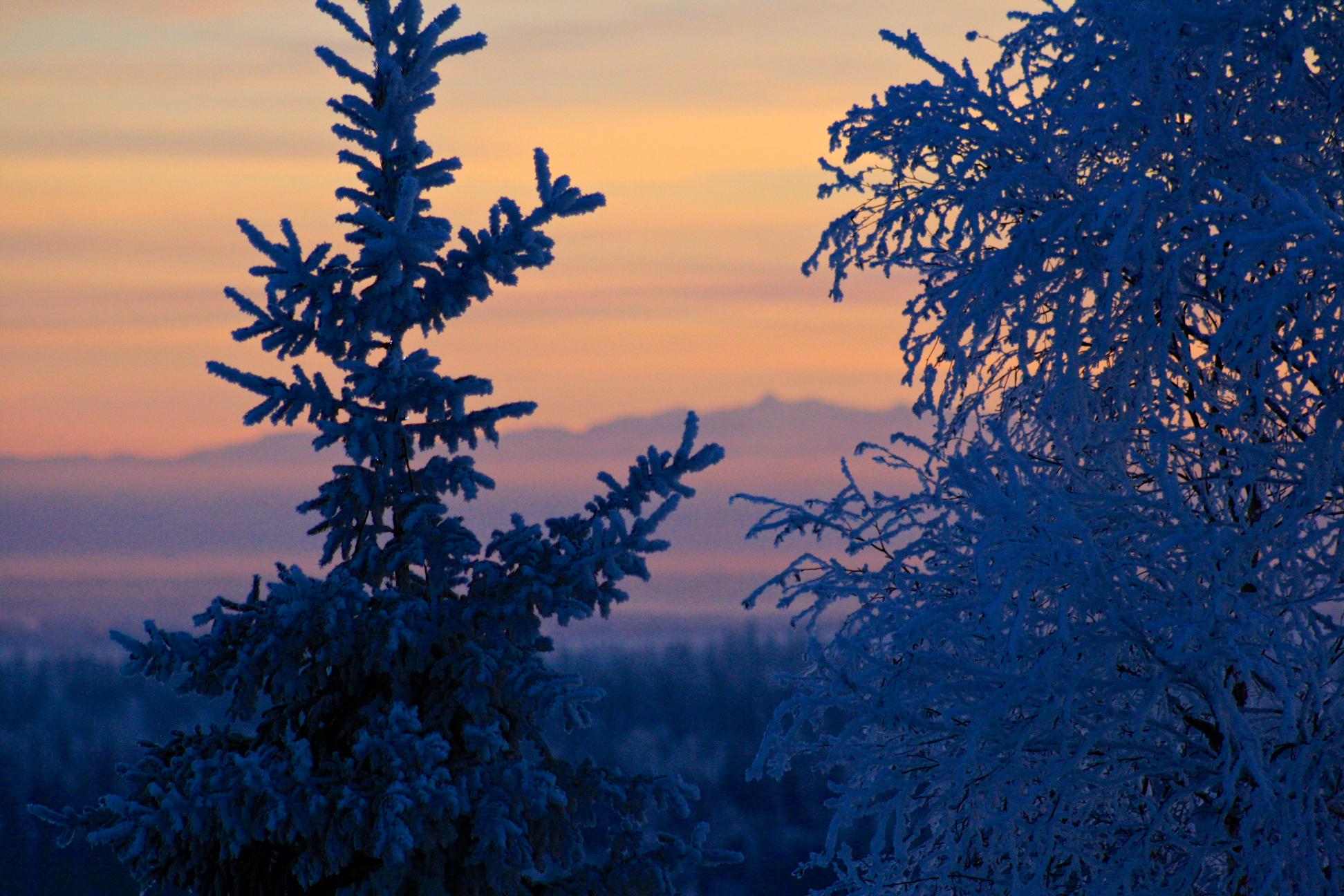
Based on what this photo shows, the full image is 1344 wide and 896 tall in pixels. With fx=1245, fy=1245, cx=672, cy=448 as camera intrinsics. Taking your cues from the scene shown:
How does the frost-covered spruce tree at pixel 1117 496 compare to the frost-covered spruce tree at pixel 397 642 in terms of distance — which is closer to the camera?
the frost-covered spruce tree at pixel 1117 496

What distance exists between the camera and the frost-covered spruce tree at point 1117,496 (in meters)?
5.54

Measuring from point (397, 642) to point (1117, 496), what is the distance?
18.6 feet

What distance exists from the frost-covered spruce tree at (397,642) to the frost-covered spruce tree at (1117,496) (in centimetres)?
258

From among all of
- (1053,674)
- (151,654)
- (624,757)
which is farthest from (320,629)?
(624,757)

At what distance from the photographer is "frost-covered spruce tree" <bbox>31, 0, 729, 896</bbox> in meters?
9.21

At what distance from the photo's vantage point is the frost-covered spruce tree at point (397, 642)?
9211 millimetres

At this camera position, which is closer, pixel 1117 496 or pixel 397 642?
pixel 1117 496

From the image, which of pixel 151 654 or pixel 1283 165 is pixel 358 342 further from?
pixel 1283 165

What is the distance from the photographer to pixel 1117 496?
19.2 feet

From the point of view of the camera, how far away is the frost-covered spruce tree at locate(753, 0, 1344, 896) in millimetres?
5543

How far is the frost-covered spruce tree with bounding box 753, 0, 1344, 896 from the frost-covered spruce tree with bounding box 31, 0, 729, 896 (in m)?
2.58

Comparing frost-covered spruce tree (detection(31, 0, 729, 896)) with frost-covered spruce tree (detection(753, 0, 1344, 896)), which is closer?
frost-covered spruce tree (detection(753, 0, 1344, 896))

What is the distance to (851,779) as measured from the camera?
8.22 meters

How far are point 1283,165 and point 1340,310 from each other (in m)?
1.56
